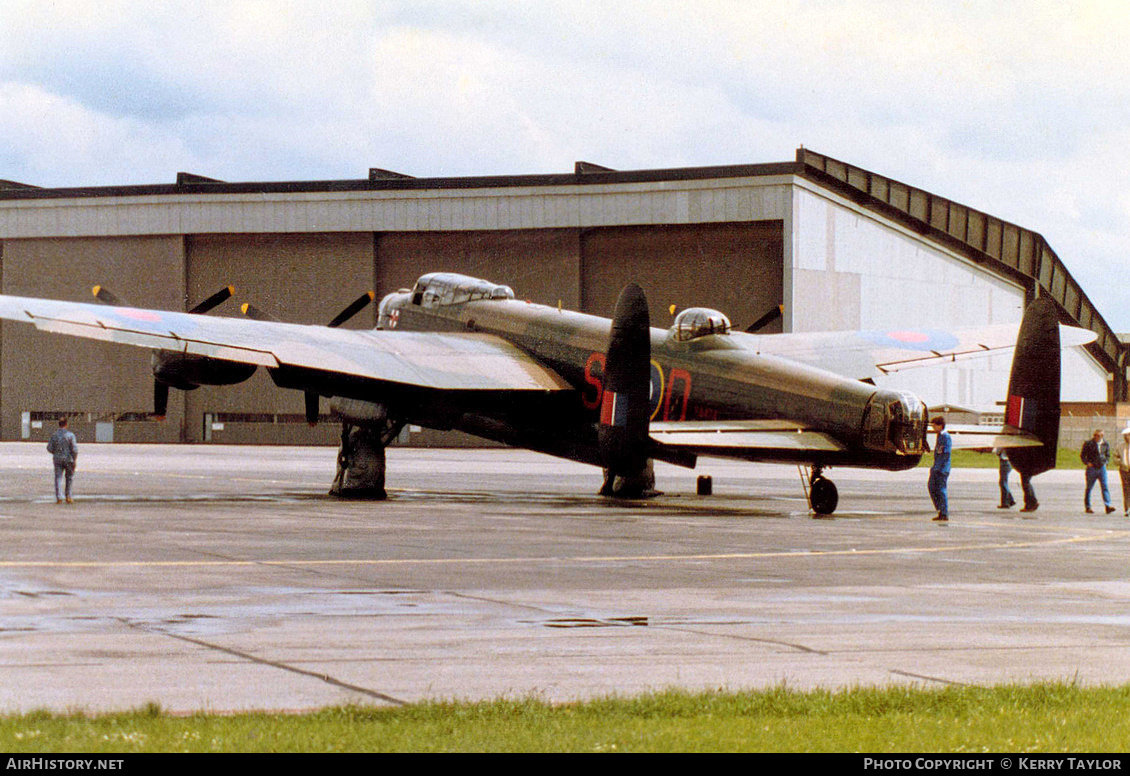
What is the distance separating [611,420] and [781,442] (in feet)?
10.8

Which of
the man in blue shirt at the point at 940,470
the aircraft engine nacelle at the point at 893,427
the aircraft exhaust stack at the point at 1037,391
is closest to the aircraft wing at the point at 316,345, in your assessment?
the aircraft engine nacelle at the point at 893,427

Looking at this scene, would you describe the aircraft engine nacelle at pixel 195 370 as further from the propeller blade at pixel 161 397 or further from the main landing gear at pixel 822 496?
the main landing gear at pixel 822 496

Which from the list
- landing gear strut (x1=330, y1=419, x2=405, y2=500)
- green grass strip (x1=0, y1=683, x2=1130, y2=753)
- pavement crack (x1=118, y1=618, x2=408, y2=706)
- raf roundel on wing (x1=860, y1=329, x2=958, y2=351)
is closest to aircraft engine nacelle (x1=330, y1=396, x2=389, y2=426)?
landing gear strut (x1=330, y1=419, x2=405, y2=500)

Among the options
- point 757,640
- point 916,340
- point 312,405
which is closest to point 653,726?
point 757,640

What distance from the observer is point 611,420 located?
28.2 metres

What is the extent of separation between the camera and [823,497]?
98.9 ft

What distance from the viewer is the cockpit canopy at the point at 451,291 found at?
125 feet

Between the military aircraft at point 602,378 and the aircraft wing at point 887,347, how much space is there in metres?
0.08

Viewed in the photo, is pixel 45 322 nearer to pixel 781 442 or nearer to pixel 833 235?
pixel 781 442

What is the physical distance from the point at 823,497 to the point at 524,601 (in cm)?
1560

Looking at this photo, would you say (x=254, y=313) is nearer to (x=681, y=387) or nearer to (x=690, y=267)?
(x=681, y=387)

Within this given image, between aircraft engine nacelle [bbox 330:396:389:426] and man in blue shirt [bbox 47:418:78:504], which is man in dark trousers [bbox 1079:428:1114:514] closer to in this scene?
aircraft engine nacelle [bbox 330:396:389:426]

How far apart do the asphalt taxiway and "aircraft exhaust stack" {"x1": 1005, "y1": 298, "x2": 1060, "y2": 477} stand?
4.81 ft

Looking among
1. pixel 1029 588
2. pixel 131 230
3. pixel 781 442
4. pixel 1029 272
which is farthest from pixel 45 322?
pixel 1029 272
